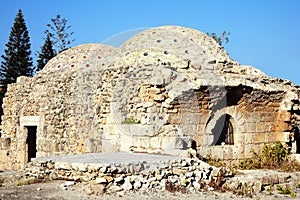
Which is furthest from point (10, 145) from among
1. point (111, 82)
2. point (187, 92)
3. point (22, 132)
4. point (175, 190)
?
point (175, 190)

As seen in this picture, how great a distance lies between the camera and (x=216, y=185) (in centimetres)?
716

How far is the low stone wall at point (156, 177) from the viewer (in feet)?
22.2

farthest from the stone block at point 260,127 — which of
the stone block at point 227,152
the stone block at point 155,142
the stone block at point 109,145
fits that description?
the stone block at point 109,145

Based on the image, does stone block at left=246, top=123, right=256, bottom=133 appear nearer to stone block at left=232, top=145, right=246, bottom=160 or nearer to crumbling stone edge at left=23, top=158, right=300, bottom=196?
stone block at left=232, top=145, right=246, bottom=160

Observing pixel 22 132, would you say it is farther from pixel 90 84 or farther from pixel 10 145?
pixel 90 84

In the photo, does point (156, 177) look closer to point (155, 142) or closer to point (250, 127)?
point (155, 142)

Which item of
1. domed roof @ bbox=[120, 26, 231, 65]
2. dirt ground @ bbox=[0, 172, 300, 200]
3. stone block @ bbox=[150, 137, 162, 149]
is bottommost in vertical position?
dirt ground @ bbox=[0, 172, 300, 200]

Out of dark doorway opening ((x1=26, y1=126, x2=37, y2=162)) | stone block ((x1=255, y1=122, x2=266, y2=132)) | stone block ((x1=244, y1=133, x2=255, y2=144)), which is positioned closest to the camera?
stone block ((x1=244, y1=133, x2=255, y2=144))

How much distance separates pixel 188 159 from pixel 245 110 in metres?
2.66

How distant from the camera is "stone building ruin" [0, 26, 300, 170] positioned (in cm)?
864

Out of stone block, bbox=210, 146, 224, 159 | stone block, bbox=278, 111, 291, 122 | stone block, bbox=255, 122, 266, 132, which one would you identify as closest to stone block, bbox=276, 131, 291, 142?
stone block, bbox=278, 111, 291, 122

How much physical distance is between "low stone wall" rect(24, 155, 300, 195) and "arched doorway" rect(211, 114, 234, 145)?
5.45 feet

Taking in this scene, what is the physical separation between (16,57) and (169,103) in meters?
19.4

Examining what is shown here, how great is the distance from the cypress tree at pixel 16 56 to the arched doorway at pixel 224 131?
1890cm
